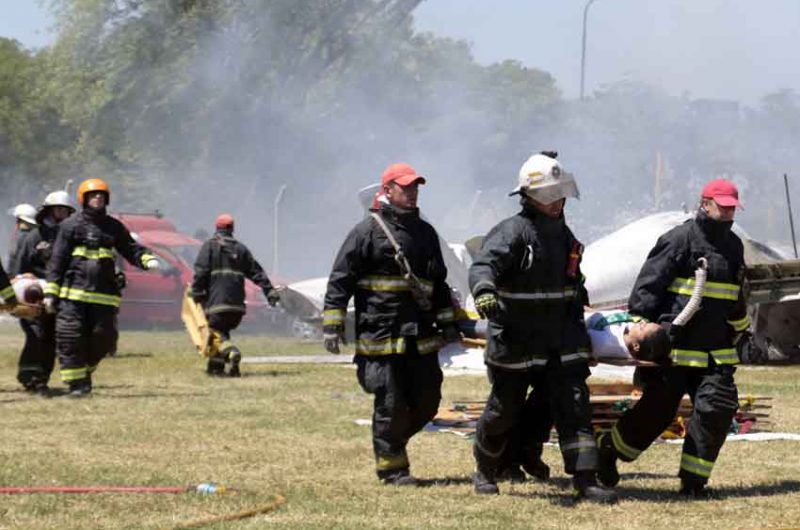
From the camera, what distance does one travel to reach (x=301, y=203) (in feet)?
135

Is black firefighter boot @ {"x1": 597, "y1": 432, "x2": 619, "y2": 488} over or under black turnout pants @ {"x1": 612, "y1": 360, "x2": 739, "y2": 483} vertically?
under

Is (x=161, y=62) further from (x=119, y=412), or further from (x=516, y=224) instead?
(x=516, y=224)

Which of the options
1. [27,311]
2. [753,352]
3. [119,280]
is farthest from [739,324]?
[753,352]

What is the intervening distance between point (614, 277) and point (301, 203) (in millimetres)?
21063

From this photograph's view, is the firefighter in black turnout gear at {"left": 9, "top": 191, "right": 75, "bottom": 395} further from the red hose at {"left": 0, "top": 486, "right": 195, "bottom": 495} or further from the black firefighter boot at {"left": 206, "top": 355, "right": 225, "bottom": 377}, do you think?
the red hose at {"left": 0, "top": 486, "right": 195, "bottom": 495}

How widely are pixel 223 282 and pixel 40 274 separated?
2104 millimetres

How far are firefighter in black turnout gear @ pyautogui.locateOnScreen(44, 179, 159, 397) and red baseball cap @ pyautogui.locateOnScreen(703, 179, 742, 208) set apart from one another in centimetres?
625

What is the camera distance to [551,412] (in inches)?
322

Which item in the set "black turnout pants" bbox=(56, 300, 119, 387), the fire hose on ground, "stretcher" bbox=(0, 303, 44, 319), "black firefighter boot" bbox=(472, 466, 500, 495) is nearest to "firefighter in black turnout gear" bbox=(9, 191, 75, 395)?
"stretcher" bbox=(0, 303, 44, 319)

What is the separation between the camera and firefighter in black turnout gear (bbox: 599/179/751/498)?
8148mm

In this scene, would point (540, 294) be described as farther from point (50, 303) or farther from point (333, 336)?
point (50, 303)

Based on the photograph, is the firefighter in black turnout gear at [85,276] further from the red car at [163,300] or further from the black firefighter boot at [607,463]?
the red car at [163,300]

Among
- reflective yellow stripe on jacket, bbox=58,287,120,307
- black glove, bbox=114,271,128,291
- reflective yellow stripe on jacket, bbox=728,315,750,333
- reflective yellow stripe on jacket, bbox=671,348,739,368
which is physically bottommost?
reflective yellow stripe on jacket, bbox=671,348,739,368

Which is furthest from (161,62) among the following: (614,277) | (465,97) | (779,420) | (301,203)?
(779,420)
